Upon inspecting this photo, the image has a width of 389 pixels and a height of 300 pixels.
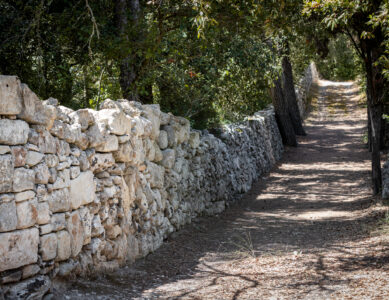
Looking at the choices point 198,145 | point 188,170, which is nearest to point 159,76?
point 198,145

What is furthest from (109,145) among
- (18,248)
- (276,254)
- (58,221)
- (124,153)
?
(276,254)

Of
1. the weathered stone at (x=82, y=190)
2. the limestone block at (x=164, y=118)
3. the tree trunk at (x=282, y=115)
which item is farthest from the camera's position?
the tree trunk at (x=282, y=115)

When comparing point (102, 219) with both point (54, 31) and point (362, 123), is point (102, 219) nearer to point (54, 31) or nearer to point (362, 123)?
point (54, 31)

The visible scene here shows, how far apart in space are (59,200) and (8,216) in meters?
0.71

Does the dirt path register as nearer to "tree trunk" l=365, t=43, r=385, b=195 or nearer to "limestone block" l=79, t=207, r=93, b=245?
"limestone block" l=79, t=207, r=93, b=245

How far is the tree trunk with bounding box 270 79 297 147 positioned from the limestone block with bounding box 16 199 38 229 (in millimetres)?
14573

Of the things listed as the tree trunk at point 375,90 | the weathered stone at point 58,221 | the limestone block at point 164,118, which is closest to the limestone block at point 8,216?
the weathered stone at point 58,221

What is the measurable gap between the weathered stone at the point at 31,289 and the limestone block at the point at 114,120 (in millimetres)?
2025

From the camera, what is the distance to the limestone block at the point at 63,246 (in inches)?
177

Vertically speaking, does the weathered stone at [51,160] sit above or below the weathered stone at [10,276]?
above

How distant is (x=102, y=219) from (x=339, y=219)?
4.94 metres

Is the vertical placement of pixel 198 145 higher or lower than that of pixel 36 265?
higher

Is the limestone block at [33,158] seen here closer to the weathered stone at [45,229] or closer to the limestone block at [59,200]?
the limestone block at [59,200]

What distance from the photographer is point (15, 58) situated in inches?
344
